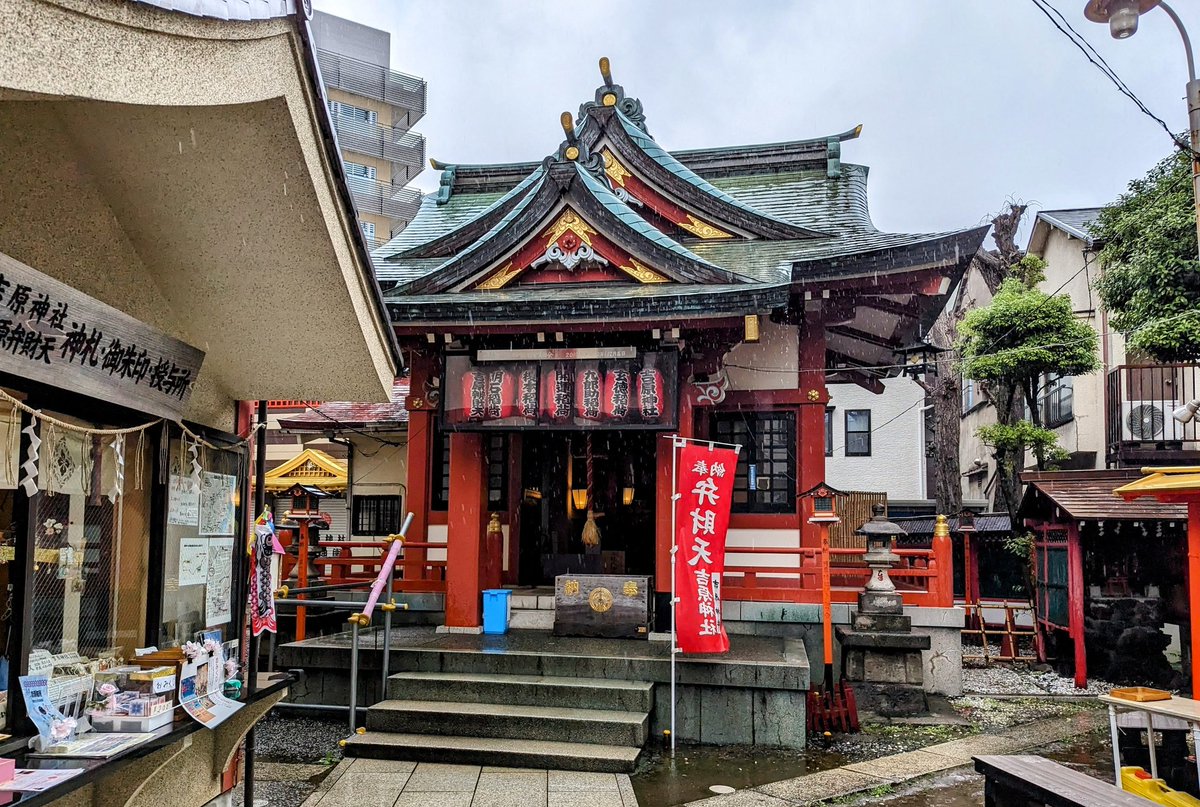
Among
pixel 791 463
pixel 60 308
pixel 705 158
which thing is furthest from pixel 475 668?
pixel 705 158

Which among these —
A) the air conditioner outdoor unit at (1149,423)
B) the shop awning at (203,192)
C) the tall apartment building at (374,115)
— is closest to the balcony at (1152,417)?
the air conditioner outdoor unit at (1149,423)

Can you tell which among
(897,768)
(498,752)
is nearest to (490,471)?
(498,752)

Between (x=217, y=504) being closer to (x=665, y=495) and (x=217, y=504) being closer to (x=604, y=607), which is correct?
(x=604, y=607)

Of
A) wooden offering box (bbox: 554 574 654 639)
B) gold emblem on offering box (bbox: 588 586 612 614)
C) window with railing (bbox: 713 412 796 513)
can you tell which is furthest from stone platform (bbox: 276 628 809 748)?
window with railing (bbox: 713 412 796 513)

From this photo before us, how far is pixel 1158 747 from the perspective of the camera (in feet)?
25.7

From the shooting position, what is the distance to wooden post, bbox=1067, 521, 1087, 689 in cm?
1398

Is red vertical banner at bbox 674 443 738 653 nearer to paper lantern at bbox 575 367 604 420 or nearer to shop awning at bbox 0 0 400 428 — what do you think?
paper lantern at bbox 575 367 604 420

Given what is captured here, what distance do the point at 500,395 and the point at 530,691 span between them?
13.6 ft

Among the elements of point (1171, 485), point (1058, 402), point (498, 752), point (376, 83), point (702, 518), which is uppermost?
point (376, 83)

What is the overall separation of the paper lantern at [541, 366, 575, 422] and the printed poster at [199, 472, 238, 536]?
584cm

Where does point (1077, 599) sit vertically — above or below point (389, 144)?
below

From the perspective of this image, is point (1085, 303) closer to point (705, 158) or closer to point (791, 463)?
point (705, 158)

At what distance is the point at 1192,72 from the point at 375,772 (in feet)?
36.4

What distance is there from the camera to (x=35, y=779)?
12.8ft
